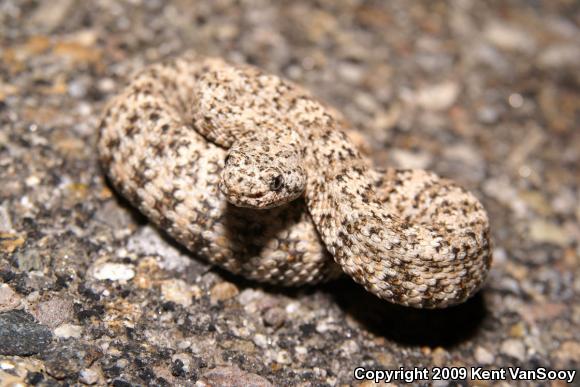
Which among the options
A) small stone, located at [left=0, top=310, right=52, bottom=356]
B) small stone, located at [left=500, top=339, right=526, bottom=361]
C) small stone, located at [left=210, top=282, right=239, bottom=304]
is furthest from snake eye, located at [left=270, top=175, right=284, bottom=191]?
small stone, located at [left=500, top=339, right=526, bottom=361]

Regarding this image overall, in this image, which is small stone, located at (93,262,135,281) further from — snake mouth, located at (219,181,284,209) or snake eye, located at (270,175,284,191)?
snake eye, located at (270,175,284,191)

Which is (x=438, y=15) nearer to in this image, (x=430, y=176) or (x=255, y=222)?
(x=430, y=176)

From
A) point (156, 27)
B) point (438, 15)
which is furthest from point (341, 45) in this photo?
point (156, 27)

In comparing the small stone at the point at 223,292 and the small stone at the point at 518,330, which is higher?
the small stone at the point at 223,292

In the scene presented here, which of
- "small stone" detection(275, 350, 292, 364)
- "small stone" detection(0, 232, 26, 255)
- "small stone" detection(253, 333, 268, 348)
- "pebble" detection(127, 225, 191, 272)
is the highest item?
"small stone" detection(0, 232, 26, 255)

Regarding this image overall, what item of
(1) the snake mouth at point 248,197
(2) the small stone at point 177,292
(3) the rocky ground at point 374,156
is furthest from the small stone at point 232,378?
(1) the snake mouth at point 248,197

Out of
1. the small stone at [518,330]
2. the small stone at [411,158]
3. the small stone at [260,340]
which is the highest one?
the small stone at [260,340]

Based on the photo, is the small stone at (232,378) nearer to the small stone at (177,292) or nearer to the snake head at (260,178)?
the small stone at (177,292)

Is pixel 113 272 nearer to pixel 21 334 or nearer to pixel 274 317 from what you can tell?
pixel 21 334
